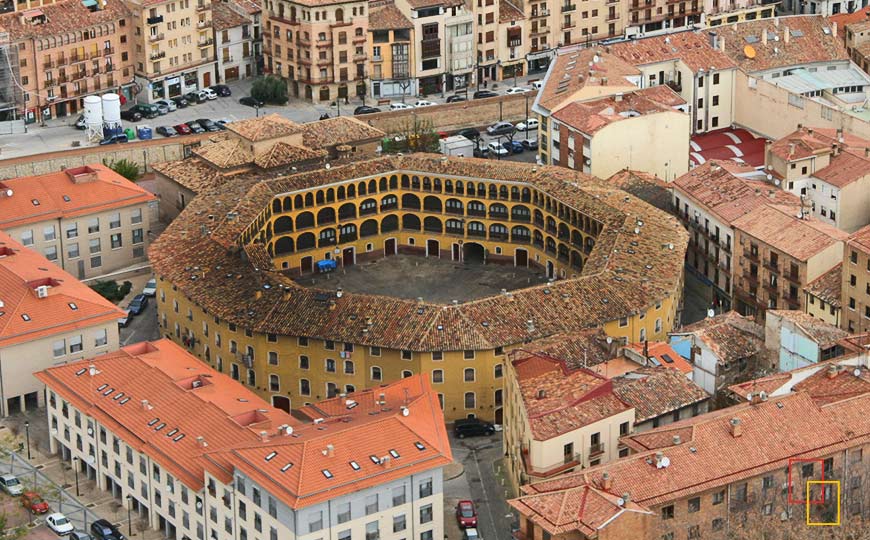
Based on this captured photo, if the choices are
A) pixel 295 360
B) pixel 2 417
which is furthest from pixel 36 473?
pixel 295 360

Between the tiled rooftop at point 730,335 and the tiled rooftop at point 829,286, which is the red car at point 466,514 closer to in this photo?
the tiled rooftop at point 730,335

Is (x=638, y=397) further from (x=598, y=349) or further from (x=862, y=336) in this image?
(x=862, y=336)

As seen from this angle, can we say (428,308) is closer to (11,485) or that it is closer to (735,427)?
(735,427)

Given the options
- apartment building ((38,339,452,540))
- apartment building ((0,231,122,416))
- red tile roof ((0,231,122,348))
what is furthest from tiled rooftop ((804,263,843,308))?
apartment building ((0,231,122,416))

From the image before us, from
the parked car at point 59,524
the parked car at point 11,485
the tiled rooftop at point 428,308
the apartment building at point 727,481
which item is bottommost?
the parked car at point 59,524

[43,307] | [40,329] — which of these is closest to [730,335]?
[40,329]

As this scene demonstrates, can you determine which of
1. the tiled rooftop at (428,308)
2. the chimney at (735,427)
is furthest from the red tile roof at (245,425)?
the chimney at (735,427)
